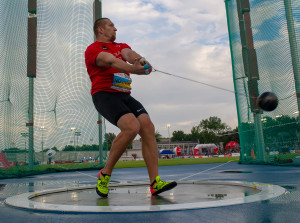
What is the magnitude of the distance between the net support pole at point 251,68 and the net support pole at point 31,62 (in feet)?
19.8

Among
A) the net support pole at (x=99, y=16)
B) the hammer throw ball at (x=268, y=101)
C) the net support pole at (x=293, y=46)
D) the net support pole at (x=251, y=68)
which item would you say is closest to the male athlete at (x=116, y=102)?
the hammer throw ball at (x=268, y=101)

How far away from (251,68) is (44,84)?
19.3 ft

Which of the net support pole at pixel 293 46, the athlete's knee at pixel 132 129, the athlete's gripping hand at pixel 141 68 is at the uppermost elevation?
the net support pole at pixel 293 46

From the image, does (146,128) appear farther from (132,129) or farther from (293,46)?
(293,46)

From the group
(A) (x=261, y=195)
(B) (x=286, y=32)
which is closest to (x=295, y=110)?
(B) (x=286, y=32)

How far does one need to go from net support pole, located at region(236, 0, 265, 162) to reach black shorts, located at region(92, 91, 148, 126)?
608cm

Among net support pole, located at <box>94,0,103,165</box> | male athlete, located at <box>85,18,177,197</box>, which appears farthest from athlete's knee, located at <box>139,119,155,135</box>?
net support pole, located at <box>94,0,103,165</box>

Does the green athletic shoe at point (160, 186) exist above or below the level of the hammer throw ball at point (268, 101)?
below

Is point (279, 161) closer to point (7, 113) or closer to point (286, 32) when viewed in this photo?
point (286, 32)

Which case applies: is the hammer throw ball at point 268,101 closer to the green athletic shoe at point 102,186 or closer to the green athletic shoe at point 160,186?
the green athletic shoe at point 160,186

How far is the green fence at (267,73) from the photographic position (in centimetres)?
739

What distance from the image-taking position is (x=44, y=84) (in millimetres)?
9172

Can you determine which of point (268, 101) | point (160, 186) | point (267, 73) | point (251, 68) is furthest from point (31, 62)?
point (160, 186)

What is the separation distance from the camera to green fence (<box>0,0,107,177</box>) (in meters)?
8.41
